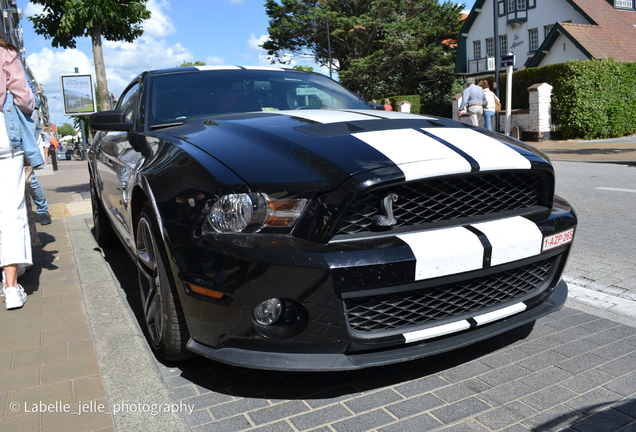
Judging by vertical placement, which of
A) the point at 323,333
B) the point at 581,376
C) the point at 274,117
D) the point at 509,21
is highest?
→ the point at 509,21

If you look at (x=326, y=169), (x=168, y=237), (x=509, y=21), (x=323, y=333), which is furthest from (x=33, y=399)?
(x=509, y=21)

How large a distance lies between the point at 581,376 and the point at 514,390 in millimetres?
351

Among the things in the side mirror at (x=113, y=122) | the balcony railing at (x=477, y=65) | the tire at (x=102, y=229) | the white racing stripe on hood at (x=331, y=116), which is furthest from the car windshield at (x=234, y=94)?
the balcony railing at (x=477, y=65)

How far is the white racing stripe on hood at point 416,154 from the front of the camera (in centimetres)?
219

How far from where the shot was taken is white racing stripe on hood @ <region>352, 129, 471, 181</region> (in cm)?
219

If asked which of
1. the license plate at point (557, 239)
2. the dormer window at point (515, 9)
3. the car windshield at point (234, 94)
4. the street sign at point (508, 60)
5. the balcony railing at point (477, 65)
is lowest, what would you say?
the license plate at point (557, 239)

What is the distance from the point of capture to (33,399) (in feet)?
8.05

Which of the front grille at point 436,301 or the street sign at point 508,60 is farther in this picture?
the street sign at point 508,60

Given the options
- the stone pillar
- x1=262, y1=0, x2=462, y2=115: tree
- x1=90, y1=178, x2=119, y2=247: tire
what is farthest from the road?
x1=262, y1=0, x2=462, y2=115: tree

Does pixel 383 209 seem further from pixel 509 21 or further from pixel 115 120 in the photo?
pixel 509 21

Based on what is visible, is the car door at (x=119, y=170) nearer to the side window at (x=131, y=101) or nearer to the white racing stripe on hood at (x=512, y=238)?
the side window at (x=131, y=101)

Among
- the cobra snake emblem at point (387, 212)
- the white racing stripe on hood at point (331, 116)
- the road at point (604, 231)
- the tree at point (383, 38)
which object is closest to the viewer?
the cobra snake emblem at point (387, 212)

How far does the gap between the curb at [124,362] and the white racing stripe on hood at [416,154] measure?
1.35m

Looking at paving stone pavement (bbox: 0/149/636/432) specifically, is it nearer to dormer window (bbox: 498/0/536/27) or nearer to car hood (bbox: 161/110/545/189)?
car hood (bbox: 161/110/545/189)
